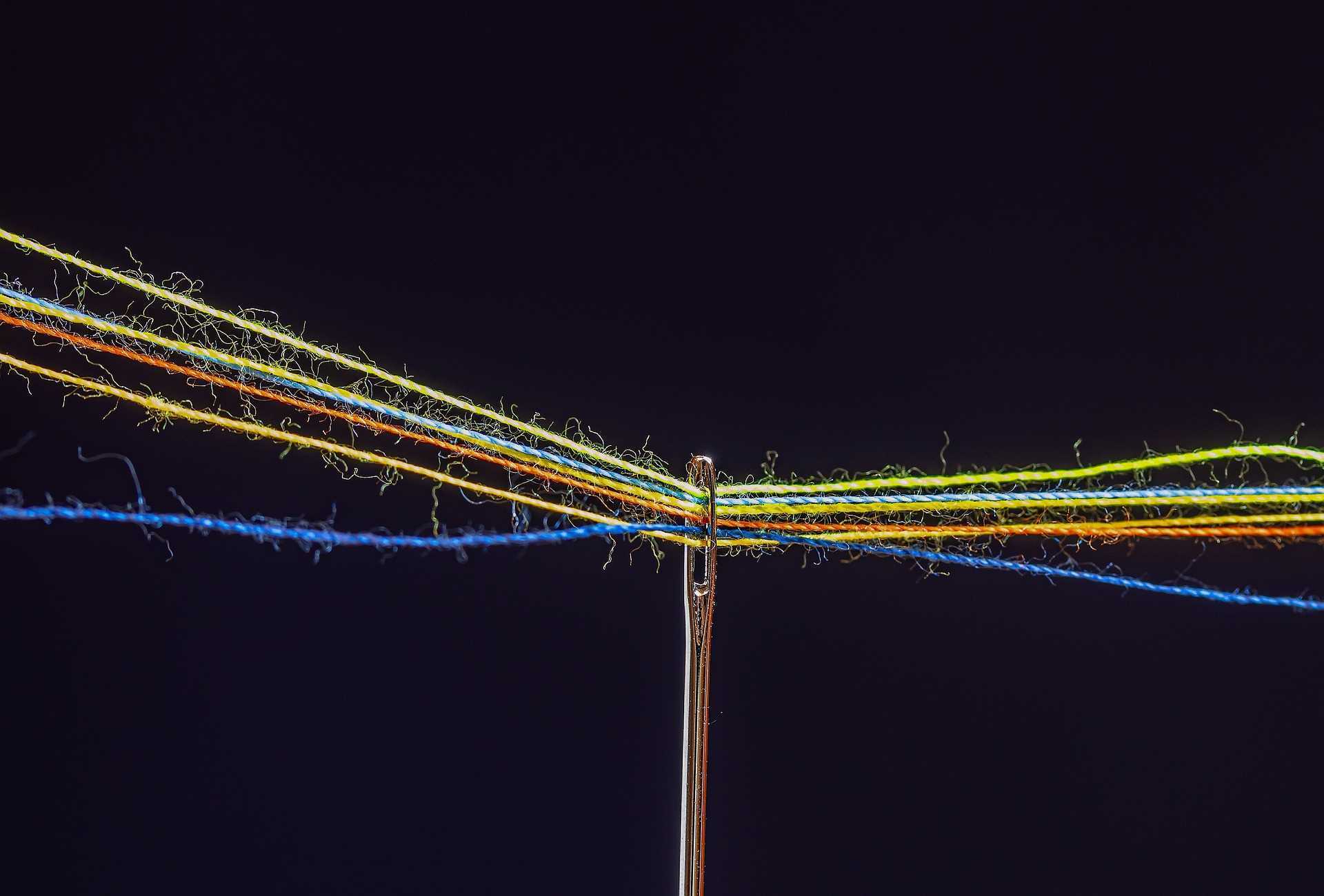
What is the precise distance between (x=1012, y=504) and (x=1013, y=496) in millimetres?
11

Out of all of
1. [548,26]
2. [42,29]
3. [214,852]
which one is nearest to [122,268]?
[42,29]

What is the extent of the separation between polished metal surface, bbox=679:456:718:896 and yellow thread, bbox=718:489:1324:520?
0.04 metres

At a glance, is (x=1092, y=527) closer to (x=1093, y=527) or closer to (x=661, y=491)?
(x=1093, y=527)

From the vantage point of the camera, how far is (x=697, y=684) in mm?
672

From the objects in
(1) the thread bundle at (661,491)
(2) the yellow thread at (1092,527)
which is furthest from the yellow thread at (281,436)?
(2) the yellow thread at (1092,527)

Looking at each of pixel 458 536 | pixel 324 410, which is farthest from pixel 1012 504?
pixel 324 410

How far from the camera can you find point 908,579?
37.7 inches

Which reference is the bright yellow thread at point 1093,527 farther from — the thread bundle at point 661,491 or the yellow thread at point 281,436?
the yellow thread at point 281,436

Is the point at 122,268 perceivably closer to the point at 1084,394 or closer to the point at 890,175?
the point at 890,175

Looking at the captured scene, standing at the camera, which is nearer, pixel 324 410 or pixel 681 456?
pixel 324 410

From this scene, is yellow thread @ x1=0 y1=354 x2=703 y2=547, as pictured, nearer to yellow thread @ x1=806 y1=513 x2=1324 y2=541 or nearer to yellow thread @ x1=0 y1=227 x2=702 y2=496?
yellow thread @ x1=0 y1=227 x2=702 y2=496

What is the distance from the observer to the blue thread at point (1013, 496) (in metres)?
0.64

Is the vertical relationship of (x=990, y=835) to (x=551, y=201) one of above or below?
below

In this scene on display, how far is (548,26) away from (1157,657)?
97cm
